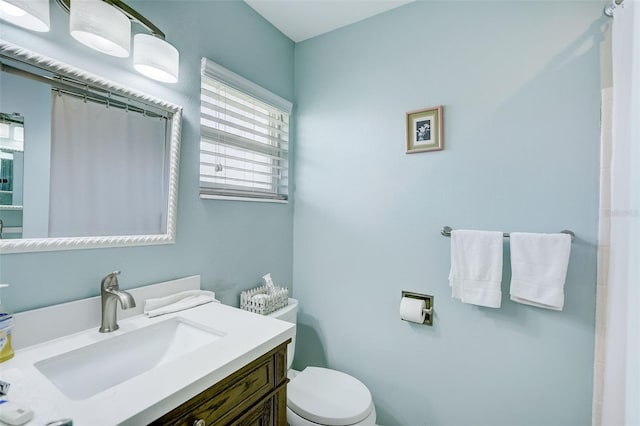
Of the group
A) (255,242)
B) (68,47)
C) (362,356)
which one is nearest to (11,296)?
(68,47)

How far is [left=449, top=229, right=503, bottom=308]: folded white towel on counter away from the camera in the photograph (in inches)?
51.3

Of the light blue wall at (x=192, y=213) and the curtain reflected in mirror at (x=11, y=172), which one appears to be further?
the light blue wall at (x=192, y=213)

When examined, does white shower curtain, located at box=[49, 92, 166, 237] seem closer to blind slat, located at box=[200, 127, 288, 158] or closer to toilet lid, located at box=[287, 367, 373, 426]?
blind slat, located at box=[200, 127, 288, 158]

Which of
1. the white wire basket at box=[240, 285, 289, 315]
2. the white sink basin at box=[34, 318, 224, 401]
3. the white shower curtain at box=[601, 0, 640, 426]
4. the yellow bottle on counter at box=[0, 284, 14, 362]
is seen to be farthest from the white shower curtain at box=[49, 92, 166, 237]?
the white shower curtain at box=[601, 0, 640, 426]

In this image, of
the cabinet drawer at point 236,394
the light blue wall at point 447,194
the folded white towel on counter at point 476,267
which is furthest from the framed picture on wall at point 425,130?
the cabinet drawer at point 236,394

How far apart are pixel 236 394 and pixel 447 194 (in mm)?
1252

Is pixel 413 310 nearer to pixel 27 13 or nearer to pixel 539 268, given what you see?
pixel 539 268

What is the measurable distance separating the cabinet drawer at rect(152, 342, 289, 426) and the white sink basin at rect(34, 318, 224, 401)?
0.18 meters

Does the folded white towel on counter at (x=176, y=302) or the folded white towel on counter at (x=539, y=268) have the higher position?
the folded white towel on counter at (x=539, y=268)

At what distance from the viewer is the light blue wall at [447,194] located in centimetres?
124

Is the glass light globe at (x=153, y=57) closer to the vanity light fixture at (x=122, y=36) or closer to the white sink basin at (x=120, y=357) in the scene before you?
the vanity light fixture at (x=122, y=36)

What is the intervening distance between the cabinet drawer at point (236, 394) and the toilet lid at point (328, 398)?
363 mm

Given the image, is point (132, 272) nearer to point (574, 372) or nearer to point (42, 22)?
point (42, 22)

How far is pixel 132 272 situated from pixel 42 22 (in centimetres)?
83
